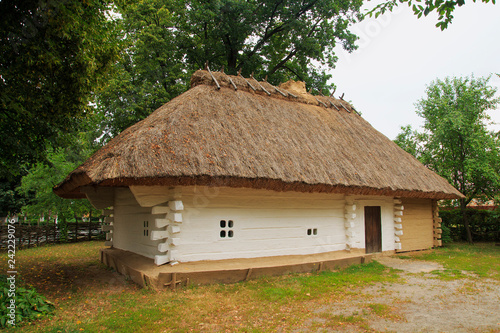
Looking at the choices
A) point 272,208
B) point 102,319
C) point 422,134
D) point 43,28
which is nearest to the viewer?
point 102,319

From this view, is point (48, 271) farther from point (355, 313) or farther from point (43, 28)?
point (355, 313)

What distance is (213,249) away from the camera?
25.1ft

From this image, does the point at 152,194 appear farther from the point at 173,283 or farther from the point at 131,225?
the point at 131,225

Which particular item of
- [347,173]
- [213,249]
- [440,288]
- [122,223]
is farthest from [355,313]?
[122,223]

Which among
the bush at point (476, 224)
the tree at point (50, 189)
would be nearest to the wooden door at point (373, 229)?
the bush at point (476, 224)

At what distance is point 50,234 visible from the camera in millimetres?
16969

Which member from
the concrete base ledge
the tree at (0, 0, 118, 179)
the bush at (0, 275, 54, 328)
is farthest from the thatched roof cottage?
the bush at (0, 275, 54, 328)

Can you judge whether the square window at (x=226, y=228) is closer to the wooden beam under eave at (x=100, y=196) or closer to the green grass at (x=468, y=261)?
the wooden beam under eave at (x=100, y=196)

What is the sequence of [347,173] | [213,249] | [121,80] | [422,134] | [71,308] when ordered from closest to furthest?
[71,308] < [213,249] < [347,173] < [121,80] < [422,134]

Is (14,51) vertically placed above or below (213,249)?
above

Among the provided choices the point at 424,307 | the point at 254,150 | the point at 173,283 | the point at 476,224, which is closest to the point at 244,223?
the point at 254,150

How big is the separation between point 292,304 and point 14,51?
701cm

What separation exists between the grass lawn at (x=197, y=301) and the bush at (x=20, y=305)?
0.62ft

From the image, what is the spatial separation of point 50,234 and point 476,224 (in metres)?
22.2
